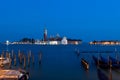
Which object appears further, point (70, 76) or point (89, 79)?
point (70, 76)

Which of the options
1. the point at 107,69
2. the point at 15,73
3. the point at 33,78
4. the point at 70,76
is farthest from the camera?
the point at 107,69

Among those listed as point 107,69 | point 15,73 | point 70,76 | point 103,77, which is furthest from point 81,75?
point 15,73

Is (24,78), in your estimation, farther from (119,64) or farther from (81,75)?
(119,64)

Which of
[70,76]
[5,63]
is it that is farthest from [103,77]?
[5,63]

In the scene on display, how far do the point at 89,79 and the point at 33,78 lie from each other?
17.5 feet

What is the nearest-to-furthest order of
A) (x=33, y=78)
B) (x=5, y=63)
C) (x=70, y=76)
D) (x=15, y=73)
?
(x=15, y=73) → (x=33, y=78) → (x=70, y=76) → (x=5, y=63)

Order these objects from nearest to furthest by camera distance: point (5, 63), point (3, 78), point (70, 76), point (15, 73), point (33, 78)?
1. point (3, 78)
2. point (15, 73)
3. point (33, 78)
4. point (70, 76)
5. point (5, 63)

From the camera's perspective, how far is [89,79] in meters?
35.1

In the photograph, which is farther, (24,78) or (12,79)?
(24,78)

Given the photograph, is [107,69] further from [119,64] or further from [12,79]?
[12,79]

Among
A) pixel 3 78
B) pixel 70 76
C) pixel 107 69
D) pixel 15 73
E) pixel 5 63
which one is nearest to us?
pixel 3 78

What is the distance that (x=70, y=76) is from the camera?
123 ft

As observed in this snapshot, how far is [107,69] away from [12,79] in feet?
57.6

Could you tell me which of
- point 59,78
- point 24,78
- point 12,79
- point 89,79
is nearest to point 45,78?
point 59,78
